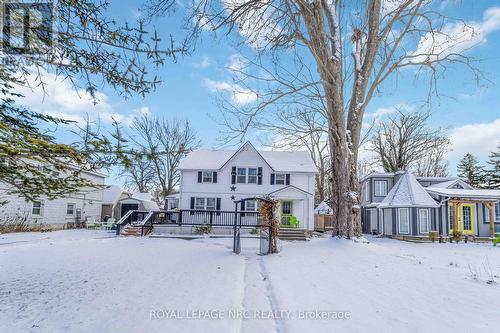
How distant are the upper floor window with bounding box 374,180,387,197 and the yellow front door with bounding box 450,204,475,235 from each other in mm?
4962

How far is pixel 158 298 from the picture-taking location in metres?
4.93

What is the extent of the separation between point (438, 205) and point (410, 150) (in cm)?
1250

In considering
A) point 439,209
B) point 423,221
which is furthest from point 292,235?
point 439,209

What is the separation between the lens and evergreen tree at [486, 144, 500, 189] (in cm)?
3388

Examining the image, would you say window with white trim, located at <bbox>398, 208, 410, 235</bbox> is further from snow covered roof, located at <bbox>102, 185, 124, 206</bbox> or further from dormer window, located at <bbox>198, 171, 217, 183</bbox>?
snow covered roof, located at <bbox>102, 185, 124, 206</bbox>

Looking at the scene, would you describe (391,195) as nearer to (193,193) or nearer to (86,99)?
(193,193)

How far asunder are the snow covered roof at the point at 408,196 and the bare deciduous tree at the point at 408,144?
842cm

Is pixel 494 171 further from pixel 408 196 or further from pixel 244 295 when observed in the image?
pixel 244 295

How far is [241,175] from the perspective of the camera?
2047 centimetres

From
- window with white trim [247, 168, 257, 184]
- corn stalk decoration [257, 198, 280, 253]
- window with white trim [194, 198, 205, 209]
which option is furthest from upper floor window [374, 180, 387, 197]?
corn stalk decoration [257, 198, 280, 253]

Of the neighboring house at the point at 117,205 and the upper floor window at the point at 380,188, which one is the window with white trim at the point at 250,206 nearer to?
the upper floor window at the point at 380,188

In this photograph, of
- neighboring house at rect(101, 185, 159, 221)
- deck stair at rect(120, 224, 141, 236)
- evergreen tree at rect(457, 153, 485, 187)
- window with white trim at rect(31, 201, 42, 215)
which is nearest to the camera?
deck stair at rect(120, 224, 141, 236)

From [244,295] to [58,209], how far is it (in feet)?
68.9

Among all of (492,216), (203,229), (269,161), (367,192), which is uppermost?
(269,161)
